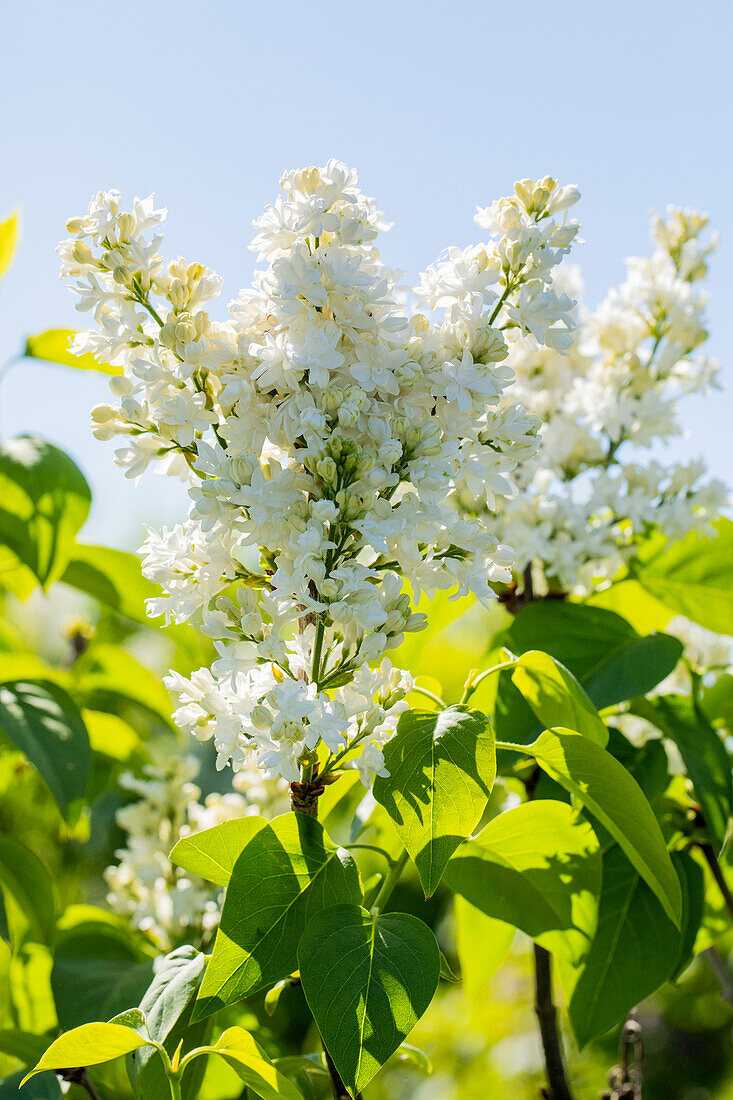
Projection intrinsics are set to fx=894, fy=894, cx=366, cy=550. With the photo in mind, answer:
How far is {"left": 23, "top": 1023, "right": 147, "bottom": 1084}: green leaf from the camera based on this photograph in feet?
1.28

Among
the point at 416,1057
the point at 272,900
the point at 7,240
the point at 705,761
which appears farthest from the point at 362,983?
the point at 7,240

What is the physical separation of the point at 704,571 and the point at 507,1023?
1093mm

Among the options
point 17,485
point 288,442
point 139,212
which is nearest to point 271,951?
point 288,442

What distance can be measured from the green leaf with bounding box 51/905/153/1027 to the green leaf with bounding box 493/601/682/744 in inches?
12.5

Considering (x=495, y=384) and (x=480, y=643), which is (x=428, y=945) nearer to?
(x=495, y=384)

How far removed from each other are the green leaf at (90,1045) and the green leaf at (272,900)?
1.4 inches

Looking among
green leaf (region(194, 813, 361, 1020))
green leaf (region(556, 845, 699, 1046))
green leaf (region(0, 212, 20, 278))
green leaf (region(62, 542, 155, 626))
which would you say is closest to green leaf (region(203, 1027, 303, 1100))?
green leaf (region(194, 813, 361, 1020))

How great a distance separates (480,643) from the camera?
2039 millimetres

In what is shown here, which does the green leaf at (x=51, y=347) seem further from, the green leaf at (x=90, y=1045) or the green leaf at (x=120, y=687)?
the green leaf at (x=90, y=1045)

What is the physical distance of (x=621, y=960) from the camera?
2.05ft

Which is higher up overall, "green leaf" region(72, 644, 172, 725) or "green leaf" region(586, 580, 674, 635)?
"green leaf" region(586, 580, 674, 635)

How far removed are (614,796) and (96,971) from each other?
0.42m

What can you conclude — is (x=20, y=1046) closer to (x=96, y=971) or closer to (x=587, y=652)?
(x=96, y=971)

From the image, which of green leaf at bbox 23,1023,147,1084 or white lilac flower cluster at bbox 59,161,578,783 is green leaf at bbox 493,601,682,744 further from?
green leaf at bbox 23,1023,147,1084
